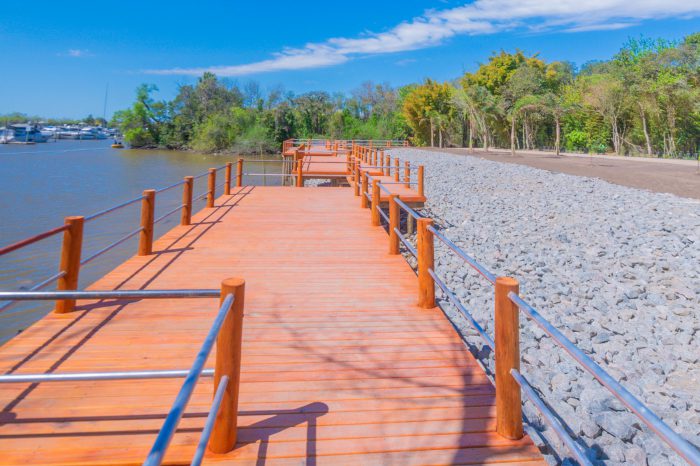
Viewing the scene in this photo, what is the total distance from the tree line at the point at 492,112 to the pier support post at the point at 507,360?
29926 millimetres

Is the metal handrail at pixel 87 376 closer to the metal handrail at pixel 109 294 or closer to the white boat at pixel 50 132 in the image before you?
the metal handrail at pixel 109 294

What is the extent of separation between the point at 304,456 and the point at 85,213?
2154cm

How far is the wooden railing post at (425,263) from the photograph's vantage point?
426cm

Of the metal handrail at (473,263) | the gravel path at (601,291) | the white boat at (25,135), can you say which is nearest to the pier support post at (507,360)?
the metal handrail at (473,263)

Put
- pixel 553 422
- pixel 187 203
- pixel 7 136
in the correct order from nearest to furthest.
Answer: pixel 553 422 → pixel 187 203 → pixel 7 136

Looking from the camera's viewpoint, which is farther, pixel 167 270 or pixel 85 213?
pixel 85 213

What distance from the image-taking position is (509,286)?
234 centimetres

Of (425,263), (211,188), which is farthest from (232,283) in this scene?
(211,188)

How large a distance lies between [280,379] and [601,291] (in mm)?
6202

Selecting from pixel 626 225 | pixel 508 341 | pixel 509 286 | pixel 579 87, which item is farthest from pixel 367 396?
pixel 579 87

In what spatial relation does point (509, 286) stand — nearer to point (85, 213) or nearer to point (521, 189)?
point (521, 189)

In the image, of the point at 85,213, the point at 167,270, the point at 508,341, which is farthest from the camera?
the point at 85,213

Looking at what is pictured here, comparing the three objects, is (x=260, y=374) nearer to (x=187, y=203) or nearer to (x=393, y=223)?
(x=393, y=223)

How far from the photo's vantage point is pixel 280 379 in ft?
9.68
